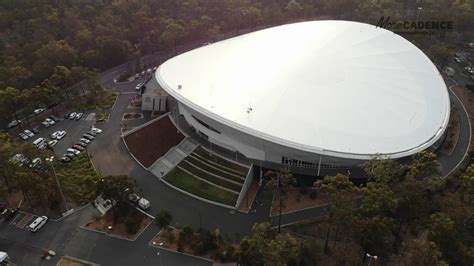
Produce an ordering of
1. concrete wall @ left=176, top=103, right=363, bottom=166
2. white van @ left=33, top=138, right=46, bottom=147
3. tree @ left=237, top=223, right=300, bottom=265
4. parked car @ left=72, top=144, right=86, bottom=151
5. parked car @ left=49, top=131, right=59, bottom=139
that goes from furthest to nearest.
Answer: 1. parked car @ left=49, top=131, right=59, bottom=139
2. white van @ left=33, top=138, right=46, bottom=147
3. parked car @ left=72, top=144, right=86, bottom=151
4. concrete wall @ left=176, top=103, right=363, bottom=166
5. tree @ left=237, top=223, right=300, bottom=265

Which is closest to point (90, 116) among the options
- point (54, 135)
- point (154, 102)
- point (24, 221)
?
point (54, 135)

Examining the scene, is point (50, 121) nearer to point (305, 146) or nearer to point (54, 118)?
point (54, 118)

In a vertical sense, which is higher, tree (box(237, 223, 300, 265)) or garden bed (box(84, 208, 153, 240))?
tree (box(237, 223, 300, 265))

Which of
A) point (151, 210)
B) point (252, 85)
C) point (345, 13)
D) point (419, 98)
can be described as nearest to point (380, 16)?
point (345, 13)

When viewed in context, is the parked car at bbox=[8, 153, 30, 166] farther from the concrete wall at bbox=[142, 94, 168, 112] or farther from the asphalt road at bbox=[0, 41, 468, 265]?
the concrete wall at bbox=[142, 94, 168, 112]

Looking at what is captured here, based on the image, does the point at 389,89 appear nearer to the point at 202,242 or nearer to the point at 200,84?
the point at 200,84

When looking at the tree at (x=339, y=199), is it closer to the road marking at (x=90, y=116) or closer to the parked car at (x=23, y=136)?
the road marking at (x=90, y=116)

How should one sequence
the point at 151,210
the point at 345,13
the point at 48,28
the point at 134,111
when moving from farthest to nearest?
the point at 345,13 → the point at 48,28 → the point at 134,111 → the point at 151,210

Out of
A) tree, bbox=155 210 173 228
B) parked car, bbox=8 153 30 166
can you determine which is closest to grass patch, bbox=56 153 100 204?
parked car, bbox=8 153 30 166
